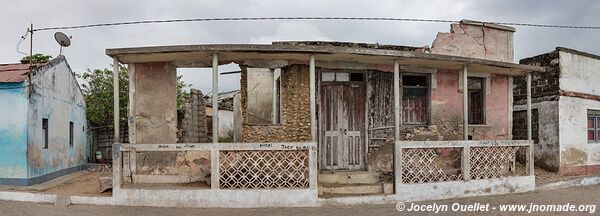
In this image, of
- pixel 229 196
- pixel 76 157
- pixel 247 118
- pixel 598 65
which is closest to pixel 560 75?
pixel 598 65

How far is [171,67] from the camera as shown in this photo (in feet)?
30.7

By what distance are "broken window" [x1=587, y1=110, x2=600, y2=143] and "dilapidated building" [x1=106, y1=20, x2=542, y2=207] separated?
3.59 metres

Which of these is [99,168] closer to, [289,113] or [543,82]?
[289,113]

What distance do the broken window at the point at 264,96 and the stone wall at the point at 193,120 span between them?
1.45 meters

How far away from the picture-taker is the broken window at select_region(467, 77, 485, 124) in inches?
451

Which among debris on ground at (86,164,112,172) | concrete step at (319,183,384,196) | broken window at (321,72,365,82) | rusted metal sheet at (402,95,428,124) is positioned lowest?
debris on ground at (86,164,112,172)

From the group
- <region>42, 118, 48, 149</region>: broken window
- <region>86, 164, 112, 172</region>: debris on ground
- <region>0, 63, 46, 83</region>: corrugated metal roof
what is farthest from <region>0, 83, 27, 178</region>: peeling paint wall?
<region>86, 164, 112, 172</region>: debris on ground

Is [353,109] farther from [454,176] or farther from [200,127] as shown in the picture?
[200,127]

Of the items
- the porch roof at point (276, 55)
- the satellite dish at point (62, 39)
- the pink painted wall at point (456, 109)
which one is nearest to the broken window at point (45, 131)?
the satellite dish at point (62, 39)

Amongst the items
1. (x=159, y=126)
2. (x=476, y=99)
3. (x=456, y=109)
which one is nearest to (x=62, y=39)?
(x=159, y=126)

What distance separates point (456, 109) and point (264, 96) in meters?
4.77

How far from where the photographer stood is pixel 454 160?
35.5ft

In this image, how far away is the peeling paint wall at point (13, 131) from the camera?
10742mm

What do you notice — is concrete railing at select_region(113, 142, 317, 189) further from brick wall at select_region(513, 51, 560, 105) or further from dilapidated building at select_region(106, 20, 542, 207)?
brick wall at select_region(513, 51, 560, 105)
